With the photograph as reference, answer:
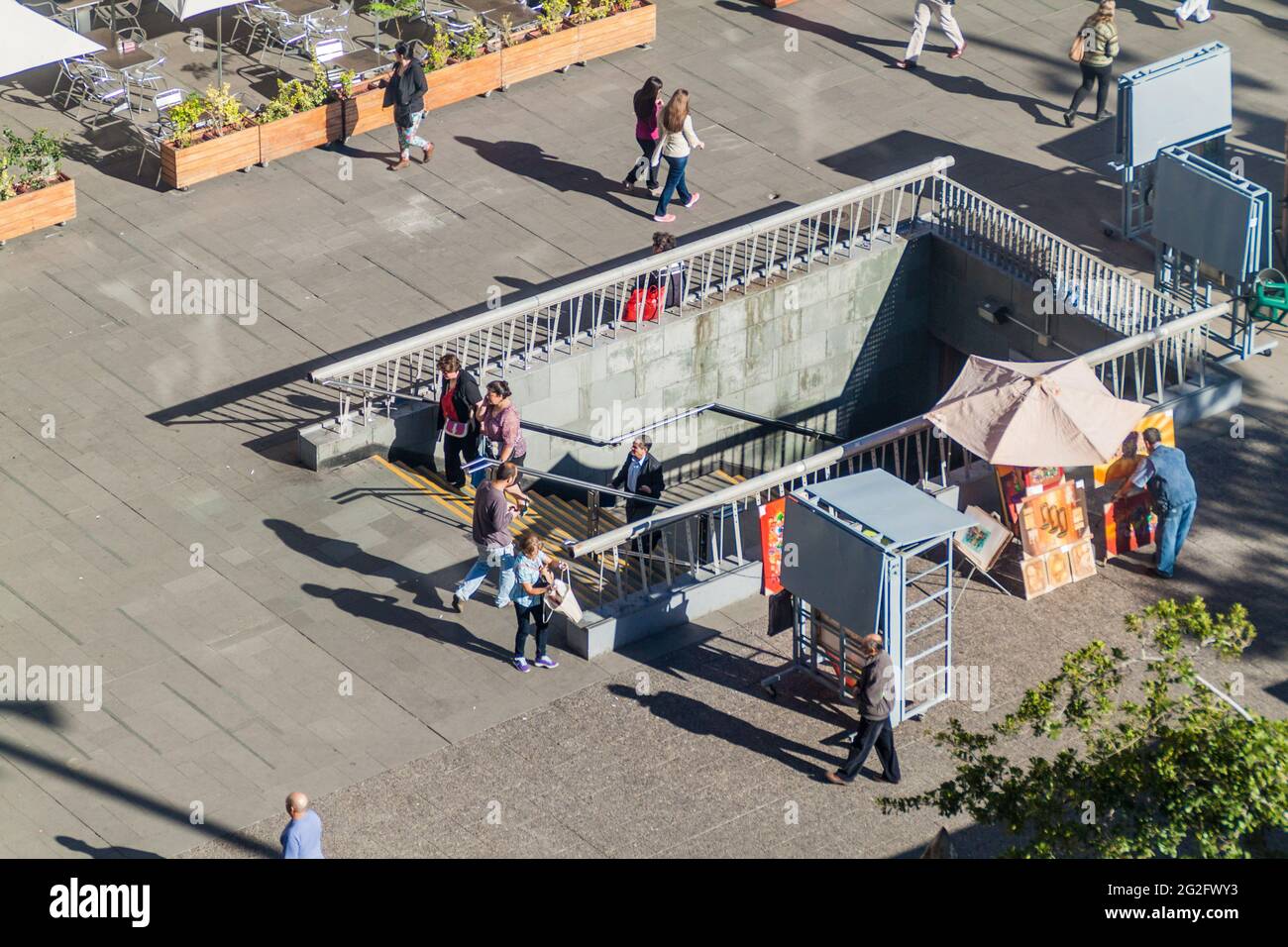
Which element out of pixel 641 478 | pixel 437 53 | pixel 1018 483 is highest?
pixel 437 53

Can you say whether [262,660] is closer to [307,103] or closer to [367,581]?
[367,581]

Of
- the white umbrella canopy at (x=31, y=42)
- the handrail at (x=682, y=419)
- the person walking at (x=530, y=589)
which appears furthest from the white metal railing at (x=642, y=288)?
the white umbrella canopy at (x=31, y=42)

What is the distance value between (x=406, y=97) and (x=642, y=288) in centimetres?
429

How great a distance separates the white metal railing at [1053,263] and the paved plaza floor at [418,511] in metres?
1.30

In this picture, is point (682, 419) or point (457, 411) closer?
point (457, 411)

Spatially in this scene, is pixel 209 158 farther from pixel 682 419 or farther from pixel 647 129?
pixel 682 419

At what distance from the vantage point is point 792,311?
2528 centimetres

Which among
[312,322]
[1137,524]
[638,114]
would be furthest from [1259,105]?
[312,322]

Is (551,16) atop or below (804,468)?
atop

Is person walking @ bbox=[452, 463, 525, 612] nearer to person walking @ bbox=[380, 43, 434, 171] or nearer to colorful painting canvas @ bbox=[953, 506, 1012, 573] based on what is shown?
colorful painting canvas @ bbox=[953, 506, 1012, 573]

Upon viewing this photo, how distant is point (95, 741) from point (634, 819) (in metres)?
4.25

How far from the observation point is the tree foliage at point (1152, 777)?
1342 cm

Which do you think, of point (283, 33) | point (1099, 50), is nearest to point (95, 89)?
point (283, 33)

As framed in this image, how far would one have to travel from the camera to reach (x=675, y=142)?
2580 centimetres
